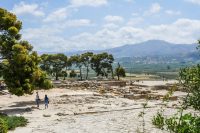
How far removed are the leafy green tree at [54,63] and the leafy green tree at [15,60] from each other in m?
55.6

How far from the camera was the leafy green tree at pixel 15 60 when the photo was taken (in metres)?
37.0

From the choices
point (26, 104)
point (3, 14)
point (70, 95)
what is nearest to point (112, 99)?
point (70, 95)

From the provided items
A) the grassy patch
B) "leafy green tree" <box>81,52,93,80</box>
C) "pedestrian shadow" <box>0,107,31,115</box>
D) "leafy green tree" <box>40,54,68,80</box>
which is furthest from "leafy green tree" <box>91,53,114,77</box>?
the grassy patch

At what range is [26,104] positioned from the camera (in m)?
43.8

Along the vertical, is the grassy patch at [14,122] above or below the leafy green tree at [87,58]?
below

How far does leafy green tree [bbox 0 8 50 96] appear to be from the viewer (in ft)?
121

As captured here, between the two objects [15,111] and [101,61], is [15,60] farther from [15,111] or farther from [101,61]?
[101,61]

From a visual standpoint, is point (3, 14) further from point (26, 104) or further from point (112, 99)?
point (112, 99)

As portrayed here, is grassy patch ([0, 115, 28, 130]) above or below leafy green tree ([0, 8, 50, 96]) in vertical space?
below

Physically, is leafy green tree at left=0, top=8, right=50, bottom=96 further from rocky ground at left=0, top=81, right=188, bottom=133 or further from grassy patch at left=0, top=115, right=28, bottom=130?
grassy patch at left=0, top=115, right=28, bottom=130

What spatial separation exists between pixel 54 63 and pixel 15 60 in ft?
191

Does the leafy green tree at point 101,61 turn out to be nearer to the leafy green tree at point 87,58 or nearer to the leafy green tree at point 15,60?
the leafy green tree at point 87,58

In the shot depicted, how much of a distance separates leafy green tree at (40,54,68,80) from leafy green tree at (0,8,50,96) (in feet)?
183

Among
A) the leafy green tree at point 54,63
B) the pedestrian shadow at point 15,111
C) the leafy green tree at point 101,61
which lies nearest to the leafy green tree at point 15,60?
the pedestrian shadow at point 15,111
